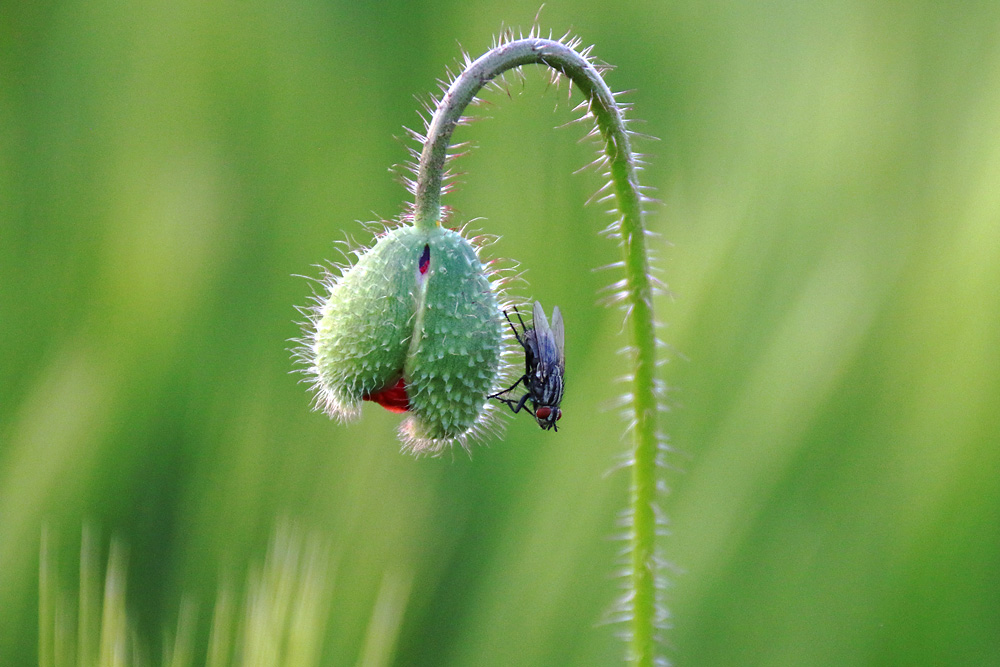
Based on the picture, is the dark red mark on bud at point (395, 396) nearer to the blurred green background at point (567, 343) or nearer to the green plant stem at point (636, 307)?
the green plant stem at point (636, 307)

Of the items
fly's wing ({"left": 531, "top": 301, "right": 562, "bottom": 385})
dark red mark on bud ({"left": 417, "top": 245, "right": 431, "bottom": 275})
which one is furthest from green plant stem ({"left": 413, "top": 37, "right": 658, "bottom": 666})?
fly's wing ({"left": 531, "top": 301, "right": 562, "bottom": 385})

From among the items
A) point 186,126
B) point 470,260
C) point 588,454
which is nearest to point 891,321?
point 588,454

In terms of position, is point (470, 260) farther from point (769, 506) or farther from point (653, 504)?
point (769, 506)

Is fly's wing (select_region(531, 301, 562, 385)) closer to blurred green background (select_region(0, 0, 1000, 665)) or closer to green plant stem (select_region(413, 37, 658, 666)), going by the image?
green plant stem (select_region(413, 37, 658, 666))

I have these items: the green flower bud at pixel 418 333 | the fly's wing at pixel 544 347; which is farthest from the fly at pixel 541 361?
the green flower bud at pixel 418 333

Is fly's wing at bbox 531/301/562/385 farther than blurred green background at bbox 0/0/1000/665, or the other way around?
blurred green background at bbox 0/0/1000/665
